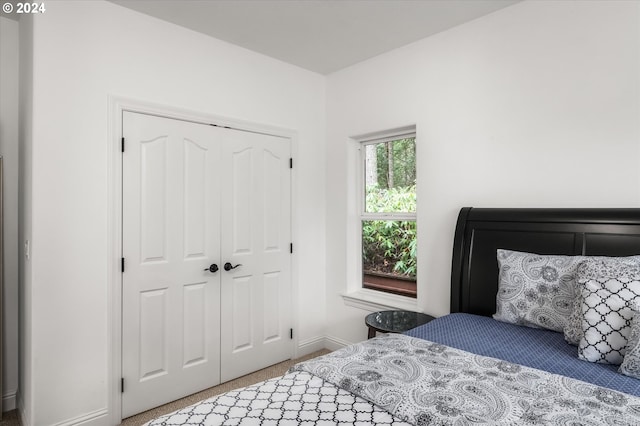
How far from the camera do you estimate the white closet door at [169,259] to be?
249 cm

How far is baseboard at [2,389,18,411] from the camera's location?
254 centimetres

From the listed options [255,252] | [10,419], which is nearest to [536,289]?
[255,252]

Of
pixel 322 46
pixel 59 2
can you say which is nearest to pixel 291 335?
pixel 322 46

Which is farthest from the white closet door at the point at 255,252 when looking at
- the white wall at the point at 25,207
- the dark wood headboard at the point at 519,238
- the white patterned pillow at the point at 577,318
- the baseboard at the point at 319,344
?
the white patterned pillow at the point at 577,318

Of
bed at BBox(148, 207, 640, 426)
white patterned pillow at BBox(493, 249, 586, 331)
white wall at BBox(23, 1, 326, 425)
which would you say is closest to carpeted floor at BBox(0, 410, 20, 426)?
white wall at BBox(23, 1, 326, 425)

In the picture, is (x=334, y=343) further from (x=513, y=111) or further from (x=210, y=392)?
(x=513, y=111)

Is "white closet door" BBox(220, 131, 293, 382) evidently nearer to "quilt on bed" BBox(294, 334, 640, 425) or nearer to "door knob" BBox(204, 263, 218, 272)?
"door knob" BBox(204, 263, 218, 272)

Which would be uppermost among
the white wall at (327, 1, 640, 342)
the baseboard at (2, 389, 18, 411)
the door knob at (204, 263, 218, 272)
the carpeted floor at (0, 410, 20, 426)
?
the white wall at (327, 1, 640, 342)

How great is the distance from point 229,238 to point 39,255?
3.93 feet

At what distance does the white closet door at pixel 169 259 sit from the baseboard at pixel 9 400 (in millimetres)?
819

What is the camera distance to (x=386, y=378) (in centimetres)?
136

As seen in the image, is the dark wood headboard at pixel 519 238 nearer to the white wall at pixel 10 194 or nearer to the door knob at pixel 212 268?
the door knob at pixel 212 268

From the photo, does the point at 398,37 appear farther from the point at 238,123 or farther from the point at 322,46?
the point at 238,123

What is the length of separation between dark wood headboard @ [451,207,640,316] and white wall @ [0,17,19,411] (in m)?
2.99
